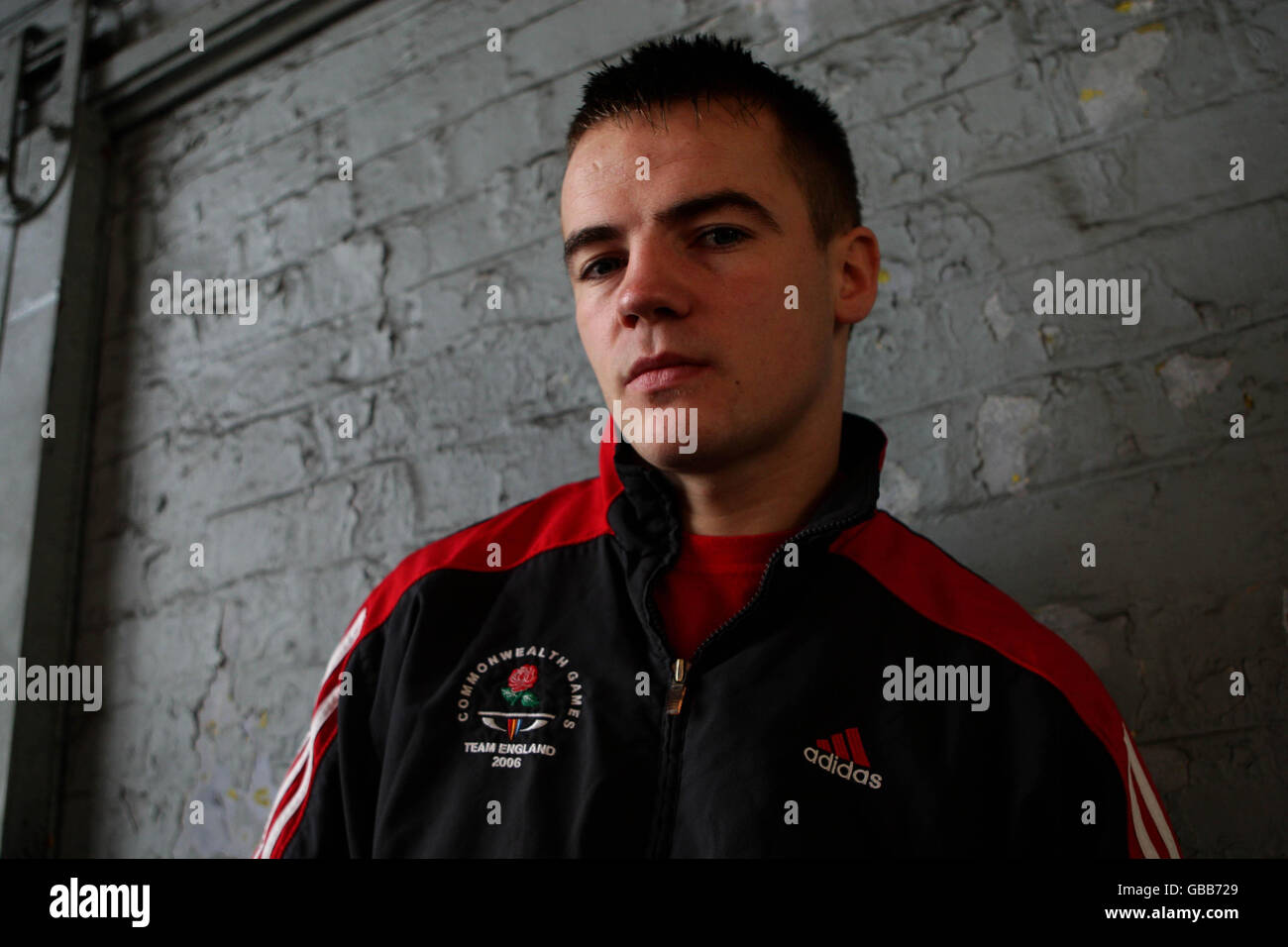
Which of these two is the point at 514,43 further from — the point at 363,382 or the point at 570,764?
the point at 570,764

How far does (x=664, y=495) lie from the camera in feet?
3.24

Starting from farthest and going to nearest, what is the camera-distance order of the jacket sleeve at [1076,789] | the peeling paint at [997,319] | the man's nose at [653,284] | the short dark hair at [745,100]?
the peeling paint at [997,319]
the short dark hair at [745,100]
the man's nose at [653,284]
the jacket sleeve at [1076,789]

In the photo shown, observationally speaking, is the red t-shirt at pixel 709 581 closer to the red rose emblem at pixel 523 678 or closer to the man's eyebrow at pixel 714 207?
the red rose emblem at pixel 523 678

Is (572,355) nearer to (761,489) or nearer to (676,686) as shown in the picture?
(761,489)

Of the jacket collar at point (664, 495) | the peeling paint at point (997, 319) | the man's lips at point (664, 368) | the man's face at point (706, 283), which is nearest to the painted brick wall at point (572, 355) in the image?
the peeling paint at point (997, 319)

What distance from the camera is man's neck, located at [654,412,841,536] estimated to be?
38.3 inches

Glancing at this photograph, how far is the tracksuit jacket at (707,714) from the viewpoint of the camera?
31.3 inches

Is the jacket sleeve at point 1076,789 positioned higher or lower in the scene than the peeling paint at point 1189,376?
lower

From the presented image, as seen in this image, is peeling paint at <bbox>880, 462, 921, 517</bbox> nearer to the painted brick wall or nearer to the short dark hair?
the painted brick wall
